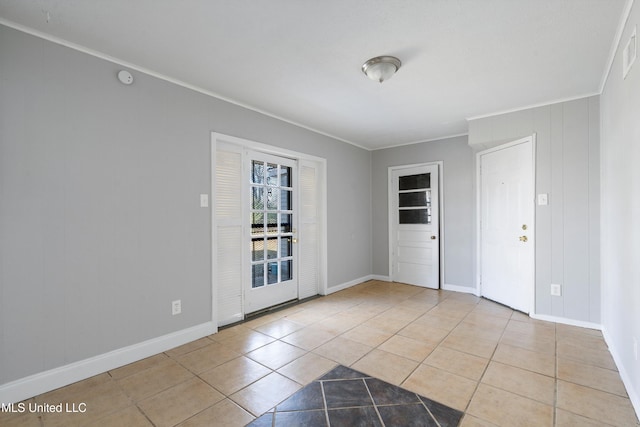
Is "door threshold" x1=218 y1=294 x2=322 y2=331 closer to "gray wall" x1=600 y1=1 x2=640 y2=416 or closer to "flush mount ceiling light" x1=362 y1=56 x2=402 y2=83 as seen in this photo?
"flush mount ceiling light" x1=362 y1=56 x2=402 y2=83

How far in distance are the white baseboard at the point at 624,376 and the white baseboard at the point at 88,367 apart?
3305 mm

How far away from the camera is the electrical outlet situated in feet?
9.11

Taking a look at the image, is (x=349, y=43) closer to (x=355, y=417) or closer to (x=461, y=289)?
(x=355, y=417)

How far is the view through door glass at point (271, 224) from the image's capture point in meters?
3.69

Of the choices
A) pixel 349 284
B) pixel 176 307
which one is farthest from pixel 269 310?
pixel 349 284

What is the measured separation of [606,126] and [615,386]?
2216 millimetres

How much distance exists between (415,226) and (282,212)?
95.4 inches

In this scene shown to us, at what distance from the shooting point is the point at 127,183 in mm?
2502

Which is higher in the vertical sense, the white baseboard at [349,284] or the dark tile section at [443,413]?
the white baseboard at [349,284]

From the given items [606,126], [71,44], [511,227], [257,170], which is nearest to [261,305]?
[257,170]

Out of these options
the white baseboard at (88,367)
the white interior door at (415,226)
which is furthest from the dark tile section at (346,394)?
the white interior door at (415,226)

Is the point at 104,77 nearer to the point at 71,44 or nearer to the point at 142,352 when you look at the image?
the point at 71,44

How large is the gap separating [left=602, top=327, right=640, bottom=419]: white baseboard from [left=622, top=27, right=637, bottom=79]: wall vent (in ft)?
6.64

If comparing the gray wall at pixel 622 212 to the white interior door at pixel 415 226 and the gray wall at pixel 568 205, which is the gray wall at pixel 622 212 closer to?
the gray wall at pixel 568 205
